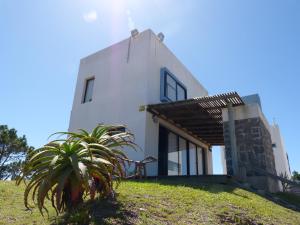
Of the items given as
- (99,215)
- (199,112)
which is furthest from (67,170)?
(199,112)

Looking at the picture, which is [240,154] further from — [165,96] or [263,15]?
[263,15]

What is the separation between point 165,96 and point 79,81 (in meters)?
5.30

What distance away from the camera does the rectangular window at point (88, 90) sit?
14.1 m

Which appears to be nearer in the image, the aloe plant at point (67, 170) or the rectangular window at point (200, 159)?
the aloe plant at point (67, 170)

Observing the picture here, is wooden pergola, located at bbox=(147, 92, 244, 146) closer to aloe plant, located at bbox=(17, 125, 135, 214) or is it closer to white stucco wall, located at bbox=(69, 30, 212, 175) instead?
white stucco wall, located at bbox=(69, 30, 212, 175)

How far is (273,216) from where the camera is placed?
193 inches

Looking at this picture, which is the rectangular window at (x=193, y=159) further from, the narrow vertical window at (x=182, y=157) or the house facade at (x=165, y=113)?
the narrow vertical window at (x=182, y=157)

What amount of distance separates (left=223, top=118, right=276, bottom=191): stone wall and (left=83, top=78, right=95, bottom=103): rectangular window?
754cm

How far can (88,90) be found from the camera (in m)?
14.4

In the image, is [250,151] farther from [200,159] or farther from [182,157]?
[200,159]

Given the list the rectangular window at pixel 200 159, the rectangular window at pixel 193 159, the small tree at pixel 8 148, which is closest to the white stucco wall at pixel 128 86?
the rectangular window at pixel 193 159

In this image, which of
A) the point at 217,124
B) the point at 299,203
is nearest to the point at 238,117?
the point at 217,124

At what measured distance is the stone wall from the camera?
8641 millimetres

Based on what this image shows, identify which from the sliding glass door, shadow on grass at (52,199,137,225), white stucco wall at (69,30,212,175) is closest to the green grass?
shadow on grass at (52,199,137,225)
